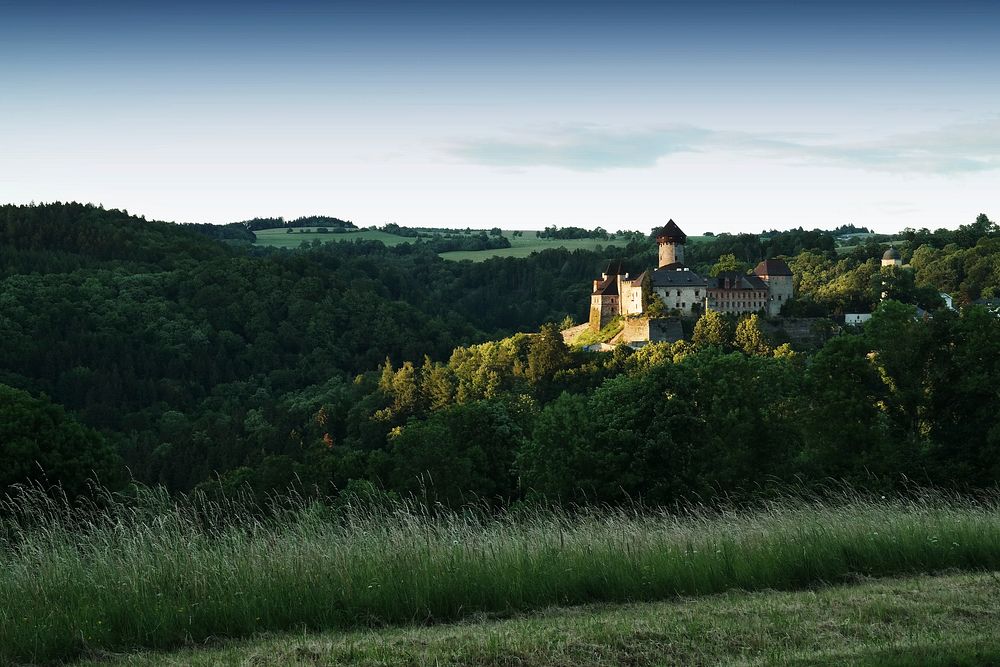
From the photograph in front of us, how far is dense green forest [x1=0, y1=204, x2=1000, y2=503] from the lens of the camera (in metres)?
23.2

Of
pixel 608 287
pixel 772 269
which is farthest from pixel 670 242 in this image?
pixel 772 269

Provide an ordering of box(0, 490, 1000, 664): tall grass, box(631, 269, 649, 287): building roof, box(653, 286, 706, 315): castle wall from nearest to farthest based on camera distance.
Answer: box(0, 490, 1000, 664): tall grass, box(653, 286, 706, 315): castle wall, box(631, 269, 649, 287): building roof

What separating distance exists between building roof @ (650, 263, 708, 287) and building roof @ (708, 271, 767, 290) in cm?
90

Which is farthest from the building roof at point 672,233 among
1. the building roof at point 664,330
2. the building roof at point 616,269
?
the building roof at point 664,330

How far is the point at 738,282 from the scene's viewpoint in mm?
84812

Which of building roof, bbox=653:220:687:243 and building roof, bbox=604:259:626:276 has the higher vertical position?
building roof, bbox=653:220:687:243

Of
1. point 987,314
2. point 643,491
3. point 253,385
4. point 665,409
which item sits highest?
point 987,314

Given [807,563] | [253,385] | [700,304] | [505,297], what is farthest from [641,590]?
[505,297]

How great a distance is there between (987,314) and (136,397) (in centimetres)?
10798

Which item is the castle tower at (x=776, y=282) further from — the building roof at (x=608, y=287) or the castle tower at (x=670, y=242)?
the building roof at (x=608, y=287)

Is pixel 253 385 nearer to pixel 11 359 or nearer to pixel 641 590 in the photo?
pixel 11 359

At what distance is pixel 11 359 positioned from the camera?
118m

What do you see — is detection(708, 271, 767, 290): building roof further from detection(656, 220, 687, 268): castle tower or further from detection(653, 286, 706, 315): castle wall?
detection(656, 220, 687, 268): castle tower

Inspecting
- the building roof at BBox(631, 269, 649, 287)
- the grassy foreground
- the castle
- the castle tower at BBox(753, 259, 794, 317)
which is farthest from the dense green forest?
the building roof at BBox(631, 269, 649, 287)
